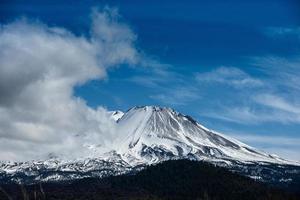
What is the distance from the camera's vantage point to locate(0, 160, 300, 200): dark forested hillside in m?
137

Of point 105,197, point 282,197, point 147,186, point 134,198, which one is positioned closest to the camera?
point 282,197

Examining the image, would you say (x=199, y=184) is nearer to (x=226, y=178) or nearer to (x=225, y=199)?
(x=226, y=178)

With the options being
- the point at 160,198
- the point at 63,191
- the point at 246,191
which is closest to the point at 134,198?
the point at 160,198

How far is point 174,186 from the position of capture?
536 ft

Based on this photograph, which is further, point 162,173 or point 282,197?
point 162,173

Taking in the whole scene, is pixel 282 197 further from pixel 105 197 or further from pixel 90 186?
pixel 90 186

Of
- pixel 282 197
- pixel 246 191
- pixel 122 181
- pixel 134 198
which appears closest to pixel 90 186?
pixel 122 181

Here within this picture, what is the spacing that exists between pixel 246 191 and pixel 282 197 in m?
21.0

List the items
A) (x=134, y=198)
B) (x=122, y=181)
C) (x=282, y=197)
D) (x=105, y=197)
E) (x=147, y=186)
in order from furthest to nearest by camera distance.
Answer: (x=122, y=181), (x=147, y=186), (x=105, y=197), (x=134, y=198), (x=282, y=197)

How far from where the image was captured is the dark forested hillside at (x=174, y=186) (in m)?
137

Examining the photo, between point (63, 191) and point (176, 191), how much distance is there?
3882cm

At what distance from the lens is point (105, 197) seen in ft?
501

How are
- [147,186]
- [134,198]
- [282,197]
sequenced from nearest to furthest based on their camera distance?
1. [282,197]
2. [134,198]
3. [147,186]

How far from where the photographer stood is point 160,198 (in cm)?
14262
